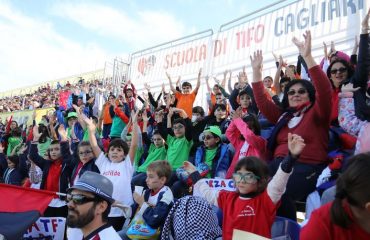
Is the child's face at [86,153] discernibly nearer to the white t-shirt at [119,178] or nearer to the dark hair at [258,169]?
the white t-shirt at [119,178]

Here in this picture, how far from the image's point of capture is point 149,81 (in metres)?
13.5

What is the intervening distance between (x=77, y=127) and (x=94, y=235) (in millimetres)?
8026

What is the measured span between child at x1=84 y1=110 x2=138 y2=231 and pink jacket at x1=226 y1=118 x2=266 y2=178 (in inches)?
50.6

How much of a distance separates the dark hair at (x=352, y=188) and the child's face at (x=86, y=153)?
433cm

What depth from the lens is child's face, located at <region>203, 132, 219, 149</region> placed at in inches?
229

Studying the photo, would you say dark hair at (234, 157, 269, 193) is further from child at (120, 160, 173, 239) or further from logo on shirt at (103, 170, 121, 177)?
logo on shirt at (103, 170, 121, 177)

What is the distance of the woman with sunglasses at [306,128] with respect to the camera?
3.65 metres

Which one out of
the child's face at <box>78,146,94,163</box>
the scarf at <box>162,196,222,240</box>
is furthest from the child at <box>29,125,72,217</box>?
the scarf at <box>162,196,222,240</box>

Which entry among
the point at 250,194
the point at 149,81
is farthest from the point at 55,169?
the point at 149,81

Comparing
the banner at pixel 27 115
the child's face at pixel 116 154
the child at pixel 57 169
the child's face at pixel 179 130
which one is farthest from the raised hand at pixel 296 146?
the banner at pixel 27 115

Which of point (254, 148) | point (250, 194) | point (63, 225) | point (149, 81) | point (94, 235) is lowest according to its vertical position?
point (63, 225)

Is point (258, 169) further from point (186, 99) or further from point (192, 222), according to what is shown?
point (186, 99)

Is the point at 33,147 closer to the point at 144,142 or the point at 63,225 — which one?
the point at 144,142

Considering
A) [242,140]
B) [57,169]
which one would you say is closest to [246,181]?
[242,140]
